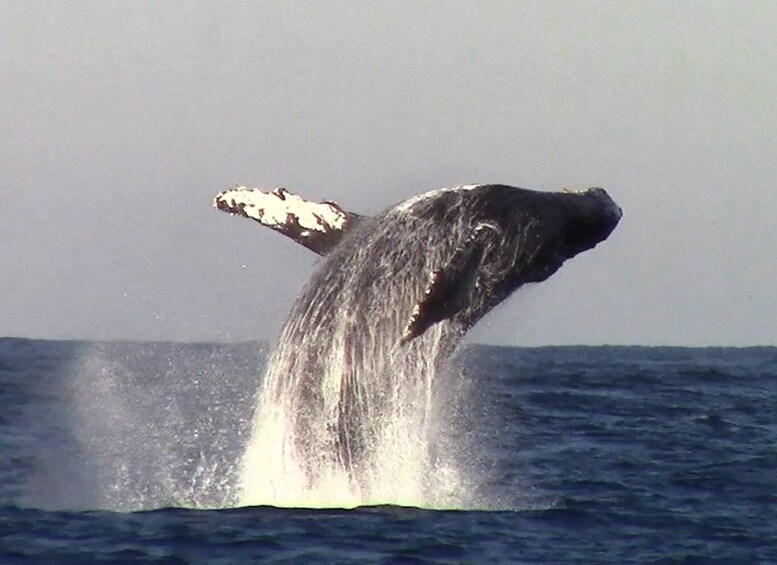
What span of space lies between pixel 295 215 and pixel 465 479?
4987 millimetres

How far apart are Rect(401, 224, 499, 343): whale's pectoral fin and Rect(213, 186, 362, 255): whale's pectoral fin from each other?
1.20 m

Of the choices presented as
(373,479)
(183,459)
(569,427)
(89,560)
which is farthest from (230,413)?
(89,560)

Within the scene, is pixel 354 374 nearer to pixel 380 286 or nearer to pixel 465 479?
pixel 380 286

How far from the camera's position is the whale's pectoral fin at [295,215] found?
13945 mm

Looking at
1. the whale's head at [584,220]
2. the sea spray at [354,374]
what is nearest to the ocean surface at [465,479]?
the sea spray at [354,374]

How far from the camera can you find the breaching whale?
13367 millimetres

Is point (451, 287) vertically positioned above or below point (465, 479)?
above

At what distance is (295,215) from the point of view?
14.0m

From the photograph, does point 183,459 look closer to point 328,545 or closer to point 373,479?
point 373,479

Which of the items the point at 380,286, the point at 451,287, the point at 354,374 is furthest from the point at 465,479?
the point at 451,287

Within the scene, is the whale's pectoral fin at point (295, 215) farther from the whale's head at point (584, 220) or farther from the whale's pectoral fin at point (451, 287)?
the whale's head at point (584, 220)

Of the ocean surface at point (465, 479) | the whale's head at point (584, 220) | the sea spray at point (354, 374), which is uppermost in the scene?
the whale's head at point (584, 220)

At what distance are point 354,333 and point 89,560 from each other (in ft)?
9.55

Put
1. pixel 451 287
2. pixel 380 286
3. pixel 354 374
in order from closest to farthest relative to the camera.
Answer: pixel 451 287
pixel 380 286
pixel 354 374
